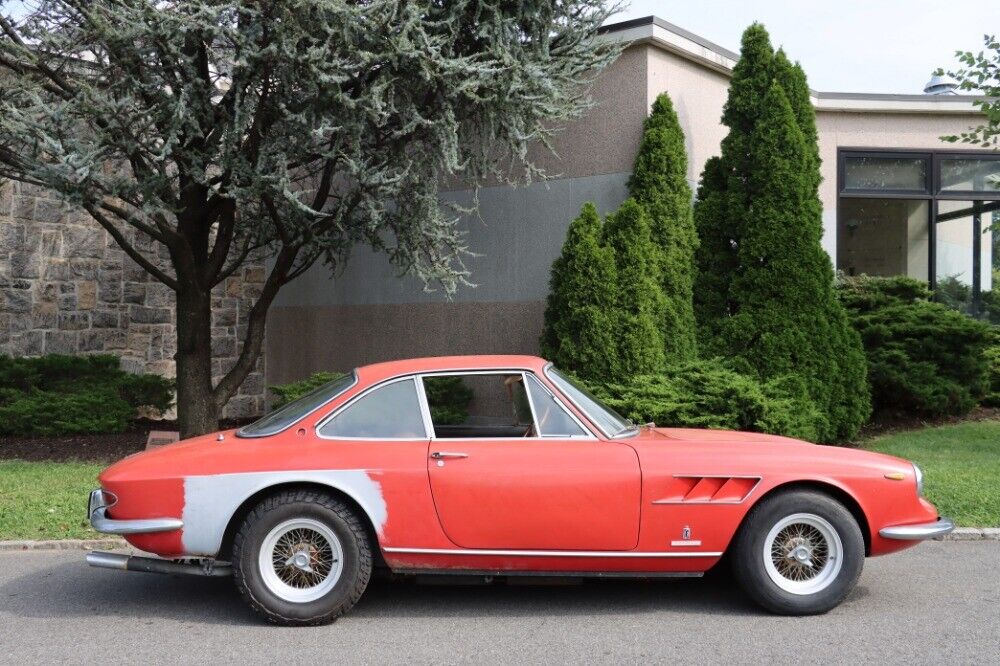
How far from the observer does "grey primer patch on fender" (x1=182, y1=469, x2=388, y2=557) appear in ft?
16.9

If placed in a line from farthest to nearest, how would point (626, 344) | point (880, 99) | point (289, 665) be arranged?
point (880, 99), point (626, 344), point (289, 665)

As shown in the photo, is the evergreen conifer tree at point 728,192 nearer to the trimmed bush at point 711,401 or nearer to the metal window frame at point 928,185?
the trimmed bush at point 711,401

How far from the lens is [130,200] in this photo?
9734 mm

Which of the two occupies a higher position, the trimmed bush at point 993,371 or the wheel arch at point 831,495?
the trimmed bush at point 993,371

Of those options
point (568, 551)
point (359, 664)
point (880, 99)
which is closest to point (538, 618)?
point (568, 551)

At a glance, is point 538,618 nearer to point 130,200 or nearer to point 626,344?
point 626,344

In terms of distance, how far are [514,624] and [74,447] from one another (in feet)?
27.7

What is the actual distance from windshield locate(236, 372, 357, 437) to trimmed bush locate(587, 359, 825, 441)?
4.53m

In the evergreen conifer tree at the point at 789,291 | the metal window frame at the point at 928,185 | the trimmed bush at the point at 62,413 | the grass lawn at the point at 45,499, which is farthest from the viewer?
the metal window frame at the point at 928,185

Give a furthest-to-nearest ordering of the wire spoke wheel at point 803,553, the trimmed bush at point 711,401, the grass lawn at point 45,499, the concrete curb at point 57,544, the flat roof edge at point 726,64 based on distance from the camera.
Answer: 1. the flat roof edge at point 726,64
2. the trimmed bush at point 711,401
3. the grass lawn at point 45,499
4. the concrete curb at point 57,544
5. the wire spoke wheel at point 803,553

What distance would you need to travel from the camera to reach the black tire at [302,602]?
5074 mm

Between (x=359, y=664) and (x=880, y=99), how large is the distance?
42.7 feet

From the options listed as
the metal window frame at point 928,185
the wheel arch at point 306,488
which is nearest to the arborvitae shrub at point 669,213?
the metal window frame at point 928,185

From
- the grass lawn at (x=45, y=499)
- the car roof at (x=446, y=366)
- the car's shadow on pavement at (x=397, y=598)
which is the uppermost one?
the car roof at (x=446, y=366)
